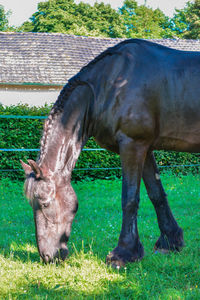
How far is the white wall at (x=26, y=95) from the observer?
19.7 m

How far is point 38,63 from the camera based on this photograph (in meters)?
20.2

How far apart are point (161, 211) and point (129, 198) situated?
2.16 ft

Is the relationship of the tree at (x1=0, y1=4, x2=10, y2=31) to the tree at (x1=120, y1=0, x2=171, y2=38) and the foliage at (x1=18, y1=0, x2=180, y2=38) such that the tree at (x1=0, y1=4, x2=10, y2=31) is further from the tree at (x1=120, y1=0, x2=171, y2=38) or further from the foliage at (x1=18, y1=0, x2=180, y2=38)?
the tree at (x1=120, y1=0, x2=171, y2=38)

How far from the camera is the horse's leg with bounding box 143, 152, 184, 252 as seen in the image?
4137mm

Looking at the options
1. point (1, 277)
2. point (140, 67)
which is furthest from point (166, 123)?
point (1, 277)

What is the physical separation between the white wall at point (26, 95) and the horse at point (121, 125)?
16.4 m

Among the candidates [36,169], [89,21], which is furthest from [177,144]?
[89,21]

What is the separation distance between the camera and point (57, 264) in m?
3.68

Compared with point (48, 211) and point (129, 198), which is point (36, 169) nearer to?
point (48, 211)

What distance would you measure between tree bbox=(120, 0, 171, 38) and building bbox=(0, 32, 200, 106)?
27.7 metres

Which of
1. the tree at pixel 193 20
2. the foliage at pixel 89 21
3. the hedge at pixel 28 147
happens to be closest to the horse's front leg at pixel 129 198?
the hedge at pixel 28 147

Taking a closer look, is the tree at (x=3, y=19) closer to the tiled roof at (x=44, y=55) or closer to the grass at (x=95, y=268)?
the tiled roof at (x=44, y=55)

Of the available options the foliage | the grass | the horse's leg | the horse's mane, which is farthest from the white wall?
the foliage

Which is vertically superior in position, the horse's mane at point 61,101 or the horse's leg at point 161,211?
the horse's mane at point 61,101
